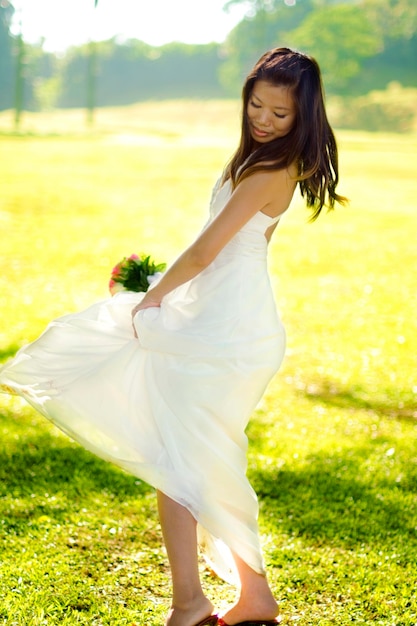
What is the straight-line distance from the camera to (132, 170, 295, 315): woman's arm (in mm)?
2467

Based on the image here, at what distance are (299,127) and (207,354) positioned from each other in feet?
2.33

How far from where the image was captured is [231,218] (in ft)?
8.09

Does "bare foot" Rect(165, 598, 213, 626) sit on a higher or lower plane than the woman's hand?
lower

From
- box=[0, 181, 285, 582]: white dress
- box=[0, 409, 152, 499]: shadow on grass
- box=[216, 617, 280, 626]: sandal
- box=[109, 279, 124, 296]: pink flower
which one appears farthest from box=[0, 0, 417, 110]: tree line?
box=[216, 617, 280, 626]: sandal

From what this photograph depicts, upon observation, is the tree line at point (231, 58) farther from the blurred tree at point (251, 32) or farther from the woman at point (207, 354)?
the woman at point (207, 354)

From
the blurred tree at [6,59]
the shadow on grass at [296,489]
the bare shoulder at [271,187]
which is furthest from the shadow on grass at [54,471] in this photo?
the blurred tree at [6,59]

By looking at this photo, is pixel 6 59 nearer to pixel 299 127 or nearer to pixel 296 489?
pixel 296 489

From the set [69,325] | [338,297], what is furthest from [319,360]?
[69,325]

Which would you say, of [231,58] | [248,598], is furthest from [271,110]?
[231,58]

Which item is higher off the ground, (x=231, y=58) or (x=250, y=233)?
(x=231, y=58)

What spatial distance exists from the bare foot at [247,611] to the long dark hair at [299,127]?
1298 mm

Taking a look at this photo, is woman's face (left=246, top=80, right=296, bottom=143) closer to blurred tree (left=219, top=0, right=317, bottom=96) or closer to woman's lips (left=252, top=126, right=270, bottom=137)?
woman's lips (left=252, top=126, right=270, bottom=137)

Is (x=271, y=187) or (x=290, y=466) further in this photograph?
(x=290, y=466)

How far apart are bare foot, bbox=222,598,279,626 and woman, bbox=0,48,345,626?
0.08 m
